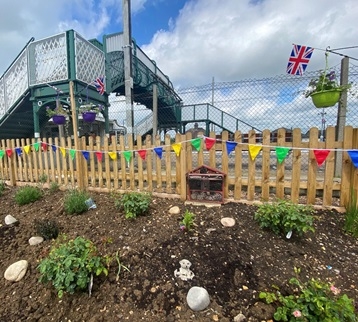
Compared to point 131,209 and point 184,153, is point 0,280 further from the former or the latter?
point 184,153

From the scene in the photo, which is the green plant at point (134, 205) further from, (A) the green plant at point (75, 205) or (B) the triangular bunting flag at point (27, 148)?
(B) the triangular bunting flag at point (27, 148)

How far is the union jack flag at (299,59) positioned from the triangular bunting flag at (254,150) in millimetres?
1710

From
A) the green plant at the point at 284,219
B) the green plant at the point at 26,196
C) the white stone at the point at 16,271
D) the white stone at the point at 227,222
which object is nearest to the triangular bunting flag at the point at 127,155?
the green plant at the point at 26,196

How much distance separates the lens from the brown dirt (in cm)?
191

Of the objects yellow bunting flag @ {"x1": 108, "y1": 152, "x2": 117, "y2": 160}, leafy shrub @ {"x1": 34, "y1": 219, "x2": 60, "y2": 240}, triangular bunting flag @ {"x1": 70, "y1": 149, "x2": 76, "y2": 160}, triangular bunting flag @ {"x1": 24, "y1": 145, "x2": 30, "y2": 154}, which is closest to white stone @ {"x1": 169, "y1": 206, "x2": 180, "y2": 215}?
leafy shrub @ {"x1": 34, "y1": 219, "x2": 60, "y2": 240}

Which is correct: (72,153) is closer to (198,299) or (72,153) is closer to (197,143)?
(197,143)

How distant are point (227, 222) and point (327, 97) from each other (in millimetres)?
2401

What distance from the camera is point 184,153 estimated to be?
3.80 m

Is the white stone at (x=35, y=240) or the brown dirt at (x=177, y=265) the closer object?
the brown dirt at (x=177, y=265)

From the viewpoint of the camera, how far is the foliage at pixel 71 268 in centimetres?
198

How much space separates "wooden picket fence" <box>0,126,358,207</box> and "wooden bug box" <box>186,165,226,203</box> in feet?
0.47

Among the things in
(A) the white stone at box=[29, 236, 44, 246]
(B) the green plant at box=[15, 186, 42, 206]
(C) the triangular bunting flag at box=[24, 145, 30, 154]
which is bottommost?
(A) the white stone at box=[29, 236, 44, 246]

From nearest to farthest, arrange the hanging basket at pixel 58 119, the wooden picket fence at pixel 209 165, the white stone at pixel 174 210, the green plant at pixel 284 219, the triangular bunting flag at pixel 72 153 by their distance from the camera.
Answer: the green plant at pixel 284 219
the wooden picket fence at pixel 209 165
the white stone at pixel 174 210
the triangular bunting flag at pixel 72 153
the hanging basket at pixel 58 119

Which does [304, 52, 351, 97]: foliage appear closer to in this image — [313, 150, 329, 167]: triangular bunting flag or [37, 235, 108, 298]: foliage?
[313, 150, 329, 167]: triangular bunting flag
